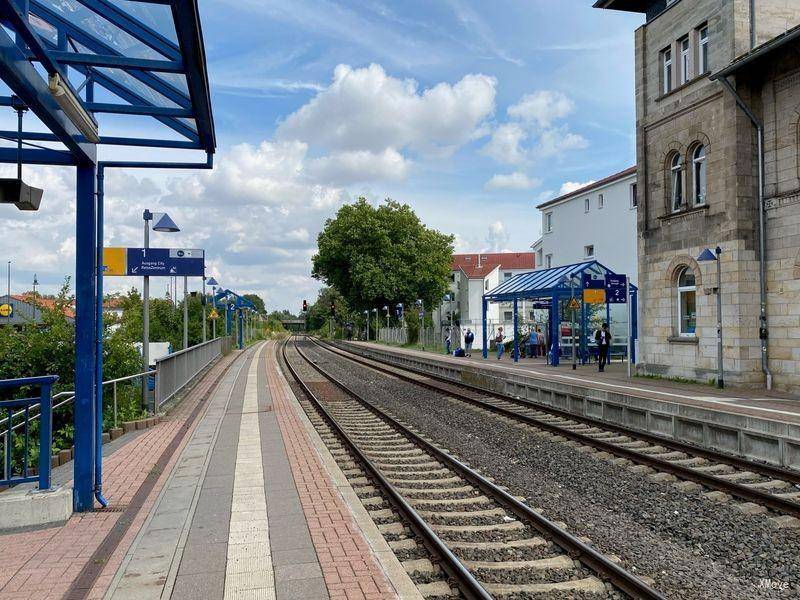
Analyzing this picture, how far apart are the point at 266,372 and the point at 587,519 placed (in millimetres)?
22969

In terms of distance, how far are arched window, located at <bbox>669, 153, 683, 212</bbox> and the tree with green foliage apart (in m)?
42.6

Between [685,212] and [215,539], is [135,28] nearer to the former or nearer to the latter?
[215,539]

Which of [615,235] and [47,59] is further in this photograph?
[615,235]

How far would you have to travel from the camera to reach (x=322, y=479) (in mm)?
7961

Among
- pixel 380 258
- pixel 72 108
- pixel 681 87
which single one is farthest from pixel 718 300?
pixel 380 258

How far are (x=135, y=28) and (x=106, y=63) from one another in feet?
1.19

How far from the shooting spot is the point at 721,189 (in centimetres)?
1775

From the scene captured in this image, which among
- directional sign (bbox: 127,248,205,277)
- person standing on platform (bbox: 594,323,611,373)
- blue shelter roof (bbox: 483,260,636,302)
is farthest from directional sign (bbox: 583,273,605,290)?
directional sign (bbox: 127,248,205,277)

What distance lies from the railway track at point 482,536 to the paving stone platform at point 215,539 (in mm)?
457

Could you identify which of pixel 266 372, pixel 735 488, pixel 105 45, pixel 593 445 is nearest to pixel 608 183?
pixel 266 372

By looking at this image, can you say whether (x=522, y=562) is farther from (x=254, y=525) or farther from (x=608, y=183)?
(x=608, y=183)

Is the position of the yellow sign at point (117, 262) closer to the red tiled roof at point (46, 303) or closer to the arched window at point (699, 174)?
the red tiled roof at point (46, 303)

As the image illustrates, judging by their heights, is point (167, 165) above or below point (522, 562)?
above

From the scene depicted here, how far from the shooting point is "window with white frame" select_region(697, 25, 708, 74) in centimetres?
1898
